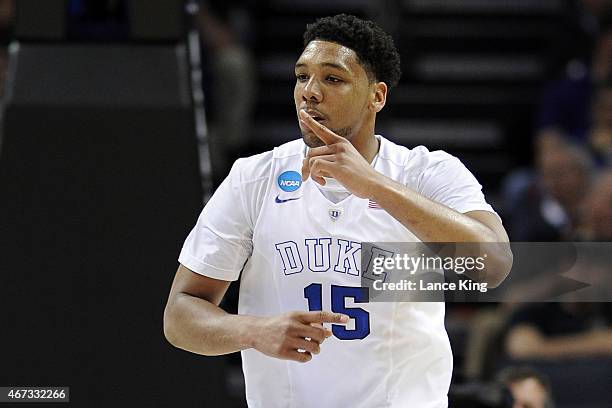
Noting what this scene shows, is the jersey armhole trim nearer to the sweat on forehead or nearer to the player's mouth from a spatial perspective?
the player's mouth

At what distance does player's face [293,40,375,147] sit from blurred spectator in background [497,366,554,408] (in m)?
1.24

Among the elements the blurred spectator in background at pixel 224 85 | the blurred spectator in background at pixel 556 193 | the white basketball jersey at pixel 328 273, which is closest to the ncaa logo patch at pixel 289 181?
the white basketball jersey at pixel 328 273

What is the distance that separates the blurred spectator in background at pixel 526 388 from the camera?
361 cm

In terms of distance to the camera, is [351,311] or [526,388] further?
[526,388]

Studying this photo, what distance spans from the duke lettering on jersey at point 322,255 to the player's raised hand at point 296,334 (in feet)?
0.86

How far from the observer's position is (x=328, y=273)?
287 cm

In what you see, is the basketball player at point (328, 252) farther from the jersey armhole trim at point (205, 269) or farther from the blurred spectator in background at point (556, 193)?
the blurred spectator in background at point (556, 193)

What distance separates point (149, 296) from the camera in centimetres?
336

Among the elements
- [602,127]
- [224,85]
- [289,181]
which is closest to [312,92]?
[289,181]

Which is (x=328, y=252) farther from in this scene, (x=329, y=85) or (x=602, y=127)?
(x=602, y=127)

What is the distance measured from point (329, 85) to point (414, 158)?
345 millimetres

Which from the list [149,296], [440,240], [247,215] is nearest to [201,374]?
[149,296]

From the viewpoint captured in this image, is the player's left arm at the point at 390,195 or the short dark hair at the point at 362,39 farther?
the short dark hair at the point at 362,39

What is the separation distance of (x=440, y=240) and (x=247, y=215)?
1.81 ft
